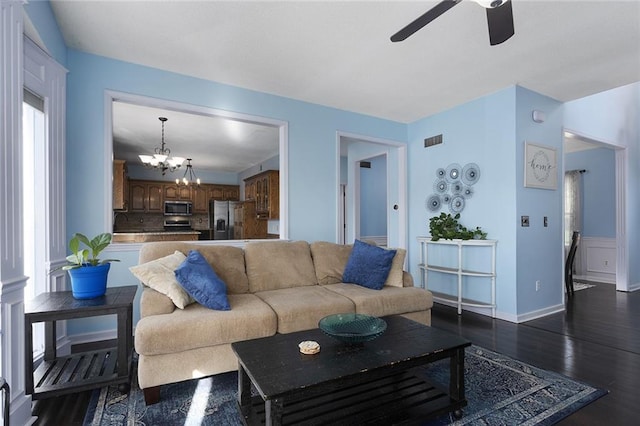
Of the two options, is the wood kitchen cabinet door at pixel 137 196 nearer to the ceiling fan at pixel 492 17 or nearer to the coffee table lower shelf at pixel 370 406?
the coffee table lower shelf at pixel 370 406

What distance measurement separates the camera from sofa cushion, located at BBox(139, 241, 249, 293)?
276cm

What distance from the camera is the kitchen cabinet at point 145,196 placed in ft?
26.3

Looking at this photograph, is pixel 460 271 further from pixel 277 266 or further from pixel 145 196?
pixel 145 196

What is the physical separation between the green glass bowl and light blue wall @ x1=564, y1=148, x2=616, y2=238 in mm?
6482

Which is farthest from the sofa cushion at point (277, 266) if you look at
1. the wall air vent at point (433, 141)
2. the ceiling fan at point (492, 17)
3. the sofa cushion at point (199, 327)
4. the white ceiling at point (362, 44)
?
the wall air vent at point (433, 141)

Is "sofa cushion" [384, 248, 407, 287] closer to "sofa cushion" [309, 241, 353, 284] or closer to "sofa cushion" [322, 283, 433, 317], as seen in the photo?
"sofa cushion" [322, 283, 433, 317]

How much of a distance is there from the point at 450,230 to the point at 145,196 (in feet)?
24.2

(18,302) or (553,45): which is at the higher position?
(553,45)

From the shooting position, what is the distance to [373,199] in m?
7.22

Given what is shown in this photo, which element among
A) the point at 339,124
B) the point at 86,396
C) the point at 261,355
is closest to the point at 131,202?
the point at 339,124

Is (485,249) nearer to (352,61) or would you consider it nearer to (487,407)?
(487,407)

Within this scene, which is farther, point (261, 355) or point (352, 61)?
point (352, 61)

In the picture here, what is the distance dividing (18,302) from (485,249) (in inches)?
170

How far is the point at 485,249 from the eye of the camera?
392 cm
